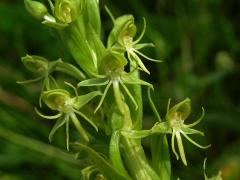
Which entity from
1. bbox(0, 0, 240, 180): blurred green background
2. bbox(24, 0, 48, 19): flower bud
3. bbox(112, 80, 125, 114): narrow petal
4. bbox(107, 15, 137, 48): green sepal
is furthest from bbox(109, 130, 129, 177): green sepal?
bbox(0, 0, 240, 180): blurred green background

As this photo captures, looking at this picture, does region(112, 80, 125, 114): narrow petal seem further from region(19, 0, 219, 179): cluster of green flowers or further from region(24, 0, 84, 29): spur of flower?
region(24, 0, 84, 29): spur of flower

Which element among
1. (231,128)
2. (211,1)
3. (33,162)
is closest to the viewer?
(33,162)

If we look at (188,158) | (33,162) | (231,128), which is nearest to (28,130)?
(33,162)

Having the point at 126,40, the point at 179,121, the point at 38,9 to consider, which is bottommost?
the point at 179,121

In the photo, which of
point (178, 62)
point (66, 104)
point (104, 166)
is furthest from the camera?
point (178, 62)

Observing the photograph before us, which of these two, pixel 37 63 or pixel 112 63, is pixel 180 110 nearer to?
pixel 112 63

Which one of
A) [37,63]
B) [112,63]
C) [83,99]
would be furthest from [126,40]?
[37,63]

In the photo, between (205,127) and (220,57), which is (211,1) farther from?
(205,127)
